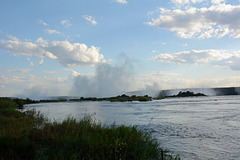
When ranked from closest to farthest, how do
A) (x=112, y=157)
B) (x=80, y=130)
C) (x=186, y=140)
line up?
(x=112, y=157), (x=80, y=130), (x=186, y=140)

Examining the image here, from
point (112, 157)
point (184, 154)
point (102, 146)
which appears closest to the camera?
point (112, 157)

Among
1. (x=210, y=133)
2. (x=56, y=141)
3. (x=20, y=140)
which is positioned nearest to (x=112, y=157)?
(x=56, y=141)

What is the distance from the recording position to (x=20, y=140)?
27.0 feet

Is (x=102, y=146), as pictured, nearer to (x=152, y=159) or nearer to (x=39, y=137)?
(x=152, y=159)

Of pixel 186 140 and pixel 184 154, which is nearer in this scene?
pixel 184 154

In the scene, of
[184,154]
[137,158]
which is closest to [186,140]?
[184,154]

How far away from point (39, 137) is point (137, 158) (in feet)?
17.3

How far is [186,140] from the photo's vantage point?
12.3m

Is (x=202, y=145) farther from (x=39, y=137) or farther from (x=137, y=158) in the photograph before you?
(x=39, y=137)

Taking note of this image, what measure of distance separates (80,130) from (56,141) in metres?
2.25

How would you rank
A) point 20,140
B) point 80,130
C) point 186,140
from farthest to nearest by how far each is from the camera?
1. point 186,140
2. point 80,130
3. point 20,140

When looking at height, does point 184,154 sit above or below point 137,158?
below

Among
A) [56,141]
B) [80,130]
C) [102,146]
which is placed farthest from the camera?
[80,130]

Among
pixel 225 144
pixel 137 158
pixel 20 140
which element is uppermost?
pixel 20 140
